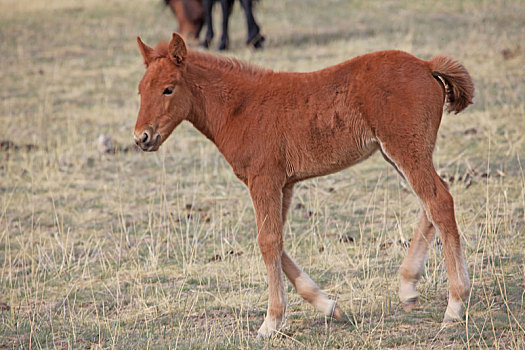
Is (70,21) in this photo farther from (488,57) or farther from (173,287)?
(173,287)

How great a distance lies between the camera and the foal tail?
171 inches

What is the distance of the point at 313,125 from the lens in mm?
4434

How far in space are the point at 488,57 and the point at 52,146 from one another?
7622mm

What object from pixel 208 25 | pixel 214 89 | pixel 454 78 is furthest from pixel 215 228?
pixel 208 25

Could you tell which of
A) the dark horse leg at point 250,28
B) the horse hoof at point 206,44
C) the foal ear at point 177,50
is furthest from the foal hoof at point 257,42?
the foal ear at point 177,50

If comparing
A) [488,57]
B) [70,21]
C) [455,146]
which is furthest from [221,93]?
[70,21]

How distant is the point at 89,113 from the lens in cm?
1141

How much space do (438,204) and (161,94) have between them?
189cm

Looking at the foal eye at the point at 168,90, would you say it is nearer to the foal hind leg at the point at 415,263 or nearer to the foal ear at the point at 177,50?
the foal ear at the point at 177,50

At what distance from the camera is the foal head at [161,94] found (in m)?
4.41

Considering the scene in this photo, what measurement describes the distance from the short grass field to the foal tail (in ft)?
3.90

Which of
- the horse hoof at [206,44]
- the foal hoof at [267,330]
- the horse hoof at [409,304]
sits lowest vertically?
the foal hoof at [267,330]

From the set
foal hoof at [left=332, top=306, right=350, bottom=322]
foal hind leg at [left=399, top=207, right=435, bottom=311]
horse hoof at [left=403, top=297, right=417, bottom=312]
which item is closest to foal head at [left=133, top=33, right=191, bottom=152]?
foal hoof at [left=332, top=306, right=350, bottom=322]

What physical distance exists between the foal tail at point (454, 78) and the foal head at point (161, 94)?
1638 mm
